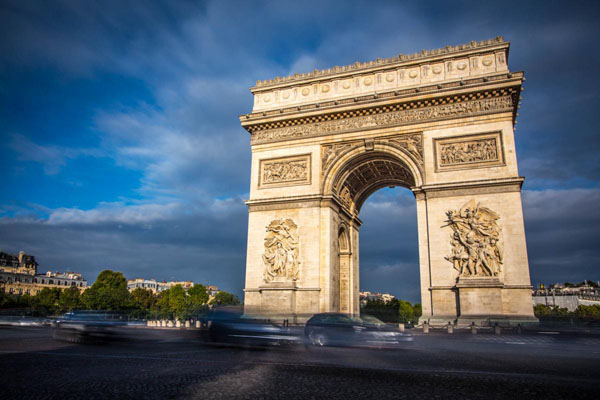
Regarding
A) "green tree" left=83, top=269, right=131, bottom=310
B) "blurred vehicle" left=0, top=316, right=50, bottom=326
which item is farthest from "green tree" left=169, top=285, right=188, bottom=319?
"blurred vehicle" left=0, top=316, right=50, bottom=326

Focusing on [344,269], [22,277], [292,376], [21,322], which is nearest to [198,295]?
[22,277]

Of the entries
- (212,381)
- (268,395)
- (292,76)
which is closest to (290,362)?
(212,381)

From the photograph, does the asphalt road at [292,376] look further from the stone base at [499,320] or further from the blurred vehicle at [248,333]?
the stone base at [499,320]

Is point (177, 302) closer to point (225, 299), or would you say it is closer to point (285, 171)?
point (225, 299)

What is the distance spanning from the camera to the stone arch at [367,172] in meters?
21.4

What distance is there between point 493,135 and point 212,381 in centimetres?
1822

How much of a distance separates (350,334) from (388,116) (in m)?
13.2

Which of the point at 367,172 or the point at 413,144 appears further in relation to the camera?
the point at 367,172

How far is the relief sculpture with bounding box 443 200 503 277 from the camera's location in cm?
1836

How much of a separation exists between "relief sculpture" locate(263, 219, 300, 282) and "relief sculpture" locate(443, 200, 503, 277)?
7381 mm

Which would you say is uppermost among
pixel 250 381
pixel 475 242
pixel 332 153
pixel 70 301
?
pixel 332 153

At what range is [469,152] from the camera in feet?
65.7

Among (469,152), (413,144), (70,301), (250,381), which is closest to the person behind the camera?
(250,381)

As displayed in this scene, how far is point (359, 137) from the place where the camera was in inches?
876
